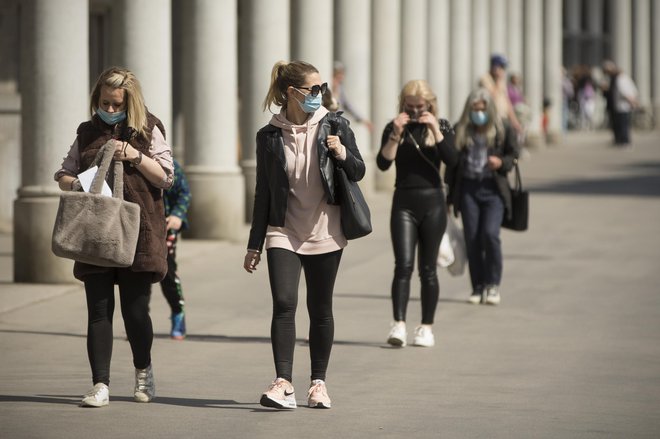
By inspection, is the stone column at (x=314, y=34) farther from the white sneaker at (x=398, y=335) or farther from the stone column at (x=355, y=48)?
the white sneaker at (x=398, y=335)

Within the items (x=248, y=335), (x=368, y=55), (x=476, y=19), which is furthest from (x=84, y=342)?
(x=476, y=19)

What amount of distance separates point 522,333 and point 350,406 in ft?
10.1

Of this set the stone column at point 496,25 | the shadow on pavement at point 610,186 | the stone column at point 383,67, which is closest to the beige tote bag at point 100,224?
the stone column at point 383,67

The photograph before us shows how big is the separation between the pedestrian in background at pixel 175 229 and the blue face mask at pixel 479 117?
2.74 meters

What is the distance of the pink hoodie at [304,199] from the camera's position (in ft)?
26.0

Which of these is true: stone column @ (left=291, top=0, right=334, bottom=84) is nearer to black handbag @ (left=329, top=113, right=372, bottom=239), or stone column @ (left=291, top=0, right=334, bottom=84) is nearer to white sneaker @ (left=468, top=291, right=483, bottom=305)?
white sneaker @ (left=468, top=291, right=483, bottom=305)

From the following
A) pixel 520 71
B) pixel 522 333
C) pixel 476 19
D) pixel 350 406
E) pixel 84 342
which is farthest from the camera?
pixel 520 71

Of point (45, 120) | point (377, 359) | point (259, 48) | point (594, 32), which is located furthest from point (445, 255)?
point (594, 32)

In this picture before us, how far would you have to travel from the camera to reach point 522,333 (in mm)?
11039

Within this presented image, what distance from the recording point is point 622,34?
4891cm

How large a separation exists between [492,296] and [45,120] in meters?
3.66

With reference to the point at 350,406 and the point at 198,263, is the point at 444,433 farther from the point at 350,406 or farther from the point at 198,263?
the point at 198,263

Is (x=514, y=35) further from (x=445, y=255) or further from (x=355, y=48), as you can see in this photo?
(x=445, y=255)

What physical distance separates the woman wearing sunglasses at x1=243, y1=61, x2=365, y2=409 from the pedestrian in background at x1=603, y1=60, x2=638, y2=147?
30.1 m
